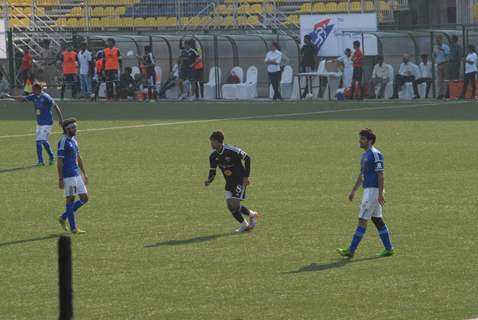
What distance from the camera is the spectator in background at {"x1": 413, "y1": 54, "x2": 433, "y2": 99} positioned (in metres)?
43.3

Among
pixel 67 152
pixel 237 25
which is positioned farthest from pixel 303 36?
pixel 67 152

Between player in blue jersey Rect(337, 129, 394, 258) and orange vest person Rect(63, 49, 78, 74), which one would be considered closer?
player in blue jersey Rect(337, 129, 394, 258)

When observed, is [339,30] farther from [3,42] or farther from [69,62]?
[3,42]

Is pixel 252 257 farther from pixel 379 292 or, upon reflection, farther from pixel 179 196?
pixel 179 196

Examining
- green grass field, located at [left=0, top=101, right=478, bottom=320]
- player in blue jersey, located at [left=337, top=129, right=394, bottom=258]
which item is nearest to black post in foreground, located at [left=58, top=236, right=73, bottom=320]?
green grass field, located at [left=0, top=101, right=478, bottom=320]

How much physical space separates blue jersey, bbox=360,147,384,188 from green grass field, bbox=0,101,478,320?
96 cm

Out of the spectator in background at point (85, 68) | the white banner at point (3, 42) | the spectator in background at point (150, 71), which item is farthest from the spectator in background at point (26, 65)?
the spectator in background at point (150, 71)

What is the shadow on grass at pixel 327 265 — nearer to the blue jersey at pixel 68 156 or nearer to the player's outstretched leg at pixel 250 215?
the player's outstretched leg at pixel 250 215

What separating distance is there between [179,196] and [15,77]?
104 ft

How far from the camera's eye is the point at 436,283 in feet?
42.6

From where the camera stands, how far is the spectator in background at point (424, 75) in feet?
142

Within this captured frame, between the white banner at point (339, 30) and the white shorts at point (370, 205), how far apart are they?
102ft

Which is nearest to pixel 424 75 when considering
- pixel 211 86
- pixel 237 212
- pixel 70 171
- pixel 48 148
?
pixel 211 86

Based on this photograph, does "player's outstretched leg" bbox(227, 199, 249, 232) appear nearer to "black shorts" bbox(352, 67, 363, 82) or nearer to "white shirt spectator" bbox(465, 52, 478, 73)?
"white shirt spectator" bbox(465, 52, 478, 73)
